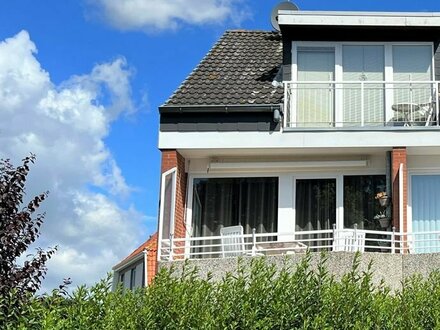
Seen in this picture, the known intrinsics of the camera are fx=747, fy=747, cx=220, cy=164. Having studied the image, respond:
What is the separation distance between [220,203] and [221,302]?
302 inches

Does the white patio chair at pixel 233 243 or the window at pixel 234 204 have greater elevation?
the window at pixel 234 204

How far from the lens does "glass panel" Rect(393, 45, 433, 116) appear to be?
1689 cm

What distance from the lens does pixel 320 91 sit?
17172mm

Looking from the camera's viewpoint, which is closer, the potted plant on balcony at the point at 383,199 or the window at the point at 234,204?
the potted plant on balcony at the point at 383,199

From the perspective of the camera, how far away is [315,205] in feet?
55.2

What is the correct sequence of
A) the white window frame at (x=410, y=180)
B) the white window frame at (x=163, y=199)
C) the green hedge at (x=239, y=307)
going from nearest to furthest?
the green hedge at (x=239, y=307), the white window frame at (x=163, y=199), the white window frame at (x=410, y=180)

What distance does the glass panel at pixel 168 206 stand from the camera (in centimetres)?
1565

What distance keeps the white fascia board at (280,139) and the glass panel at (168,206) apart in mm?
752

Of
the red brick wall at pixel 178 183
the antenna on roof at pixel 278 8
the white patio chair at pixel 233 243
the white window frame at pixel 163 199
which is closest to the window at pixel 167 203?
the white window frame at pixel 163 199

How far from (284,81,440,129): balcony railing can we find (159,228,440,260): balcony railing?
8.50 ft

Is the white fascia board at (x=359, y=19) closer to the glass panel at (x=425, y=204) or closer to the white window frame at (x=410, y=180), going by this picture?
the white window frame at (x=410, y=180)

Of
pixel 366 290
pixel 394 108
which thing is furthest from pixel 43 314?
pixel 394 108

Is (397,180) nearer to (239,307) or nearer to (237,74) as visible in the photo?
(237,74)

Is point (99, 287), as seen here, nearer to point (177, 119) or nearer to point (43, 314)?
point (43, 314)
